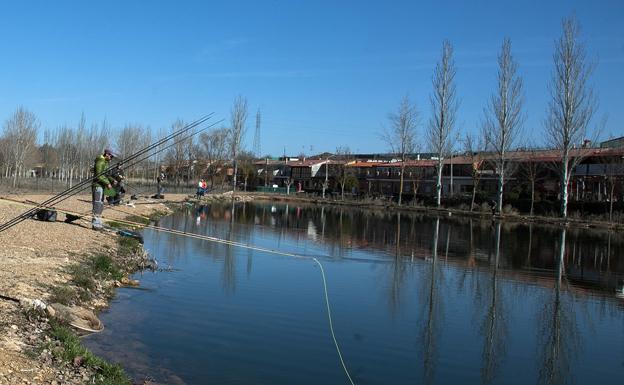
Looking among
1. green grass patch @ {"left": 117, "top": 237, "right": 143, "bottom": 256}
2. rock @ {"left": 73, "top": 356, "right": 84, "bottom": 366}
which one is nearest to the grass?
green grass patch @ {"left": 117, "top": 237, "right": 143, "bottom": 256}

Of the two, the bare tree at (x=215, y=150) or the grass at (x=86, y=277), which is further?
the bare tree at (x=215, y=150)

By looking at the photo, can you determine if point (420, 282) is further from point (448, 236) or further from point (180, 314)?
point (448, 236)

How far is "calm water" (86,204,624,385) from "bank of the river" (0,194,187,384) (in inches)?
24.6

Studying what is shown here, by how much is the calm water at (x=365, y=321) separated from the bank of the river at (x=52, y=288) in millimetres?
626

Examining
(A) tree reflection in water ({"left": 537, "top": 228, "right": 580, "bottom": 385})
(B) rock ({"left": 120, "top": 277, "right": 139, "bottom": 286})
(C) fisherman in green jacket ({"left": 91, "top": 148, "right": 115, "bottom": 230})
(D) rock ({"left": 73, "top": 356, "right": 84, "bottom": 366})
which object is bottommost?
(A) tree reflection in water ({"left": 537, "top": 228, "right": 580, "bottom": 385})

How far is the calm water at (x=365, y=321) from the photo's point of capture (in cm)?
752

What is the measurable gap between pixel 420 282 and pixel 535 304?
2843 millimetres

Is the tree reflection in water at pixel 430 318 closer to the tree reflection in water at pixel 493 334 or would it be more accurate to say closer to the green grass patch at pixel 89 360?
the tree reflection in water at pixel 493 334

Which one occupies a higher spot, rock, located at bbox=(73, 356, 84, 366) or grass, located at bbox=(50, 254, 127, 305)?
grass, located at bbox=(50, 254, 127, 305)

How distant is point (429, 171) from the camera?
7944cm

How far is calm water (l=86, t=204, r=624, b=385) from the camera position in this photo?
752cm

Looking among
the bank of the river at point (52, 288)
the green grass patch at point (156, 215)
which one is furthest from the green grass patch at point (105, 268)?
the green grass patch at point (156, 215)

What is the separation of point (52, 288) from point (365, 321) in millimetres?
5053

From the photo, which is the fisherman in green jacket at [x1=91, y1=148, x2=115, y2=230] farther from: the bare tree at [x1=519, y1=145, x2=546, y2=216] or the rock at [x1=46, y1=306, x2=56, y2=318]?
the bare tree at [x1=519, y1=145, x2=546, y2=216]
